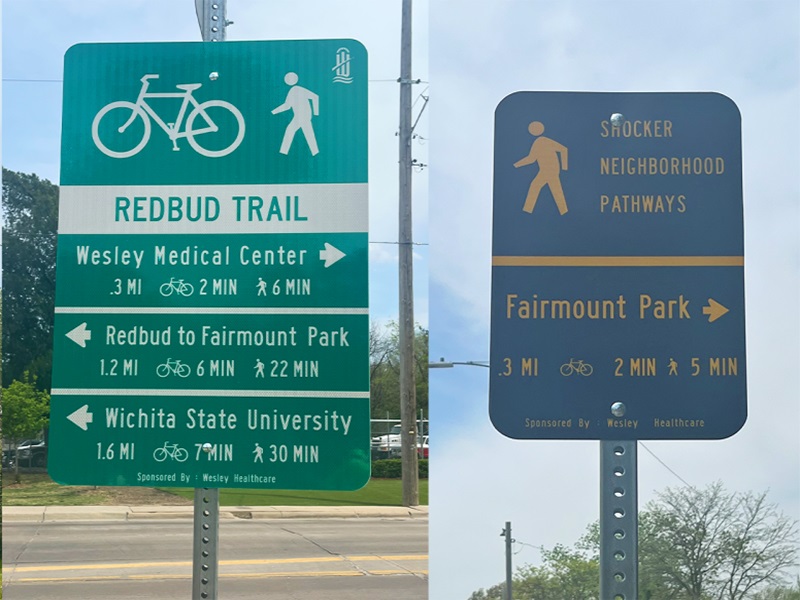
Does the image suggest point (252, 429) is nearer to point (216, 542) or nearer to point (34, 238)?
point (216, 542)

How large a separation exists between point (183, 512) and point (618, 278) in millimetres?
14203

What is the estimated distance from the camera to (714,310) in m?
1.90

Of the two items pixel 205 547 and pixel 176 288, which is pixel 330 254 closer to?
pixel 176 288

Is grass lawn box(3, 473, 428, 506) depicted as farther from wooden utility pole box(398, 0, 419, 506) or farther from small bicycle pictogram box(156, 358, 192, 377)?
small bicycle pictogram box(156, 358, 192, 377)

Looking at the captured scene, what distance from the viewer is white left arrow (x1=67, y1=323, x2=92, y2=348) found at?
6.84ft

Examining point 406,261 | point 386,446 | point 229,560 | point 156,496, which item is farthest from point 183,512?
point 406,261

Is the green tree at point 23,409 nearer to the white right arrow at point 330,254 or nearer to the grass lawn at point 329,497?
the grass lawn at point 329,497

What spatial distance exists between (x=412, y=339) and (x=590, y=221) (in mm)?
11304

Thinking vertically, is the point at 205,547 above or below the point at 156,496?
above

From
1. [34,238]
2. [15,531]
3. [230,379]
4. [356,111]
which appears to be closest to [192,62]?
[356,111]

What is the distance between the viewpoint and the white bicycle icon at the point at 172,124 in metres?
2.14

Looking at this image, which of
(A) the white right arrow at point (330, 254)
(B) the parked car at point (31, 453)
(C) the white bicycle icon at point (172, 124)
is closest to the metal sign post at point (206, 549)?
(A) the white right arrow at point (330, 254)

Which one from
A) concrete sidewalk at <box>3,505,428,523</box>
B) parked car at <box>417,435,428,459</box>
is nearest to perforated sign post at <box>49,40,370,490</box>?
concrete sidewalk at <box>3,505,428,523</box>

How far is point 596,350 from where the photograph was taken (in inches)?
74.9
